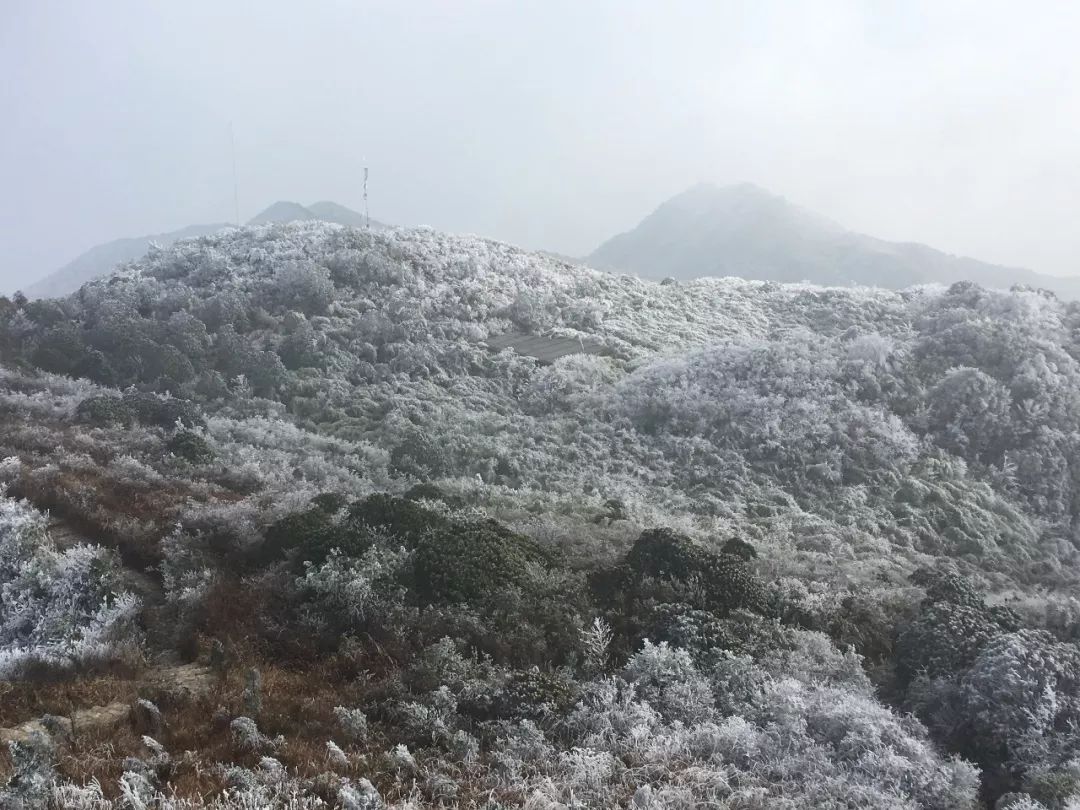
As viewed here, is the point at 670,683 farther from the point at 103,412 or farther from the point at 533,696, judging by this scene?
the point at 103,412

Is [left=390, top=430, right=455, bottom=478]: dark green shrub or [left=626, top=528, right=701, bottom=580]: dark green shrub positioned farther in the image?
[left=390, top=430, right=455, bottom=478]: dark green shrub

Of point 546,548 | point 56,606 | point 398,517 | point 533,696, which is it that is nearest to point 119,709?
point 56,606

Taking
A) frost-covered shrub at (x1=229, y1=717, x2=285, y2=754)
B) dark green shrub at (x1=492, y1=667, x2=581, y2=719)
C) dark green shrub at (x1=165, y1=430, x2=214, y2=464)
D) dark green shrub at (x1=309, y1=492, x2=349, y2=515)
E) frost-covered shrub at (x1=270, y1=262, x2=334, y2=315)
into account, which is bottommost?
dark green shrub at (x1=492, y1=667, x2=581, y2=719)

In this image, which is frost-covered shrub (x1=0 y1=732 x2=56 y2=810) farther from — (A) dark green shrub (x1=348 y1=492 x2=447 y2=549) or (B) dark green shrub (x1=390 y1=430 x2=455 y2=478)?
(B) dark green shrub (x1=390 y1=430 x2=455 y2=478)

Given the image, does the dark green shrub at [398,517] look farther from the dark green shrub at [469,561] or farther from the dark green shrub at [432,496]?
the dark green shrub at [432,496]

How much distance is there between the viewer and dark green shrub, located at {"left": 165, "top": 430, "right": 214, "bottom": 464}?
13992 mm

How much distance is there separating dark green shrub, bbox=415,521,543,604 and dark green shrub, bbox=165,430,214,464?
6258mm

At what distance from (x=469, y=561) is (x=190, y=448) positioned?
24.7 feet

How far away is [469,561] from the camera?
32.1ft

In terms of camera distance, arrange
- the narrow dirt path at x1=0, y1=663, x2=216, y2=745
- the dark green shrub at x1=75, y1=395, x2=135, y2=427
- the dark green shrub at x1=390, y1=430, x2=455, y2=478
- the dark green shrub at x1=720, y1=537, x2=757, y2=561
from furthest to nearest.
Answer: the dark green shrub at x1=390, y1=430, x2=455, y2=478, the dark green shrub at x1=75, y1=395, x2=135, y2=427, the dark green shrub at x1=720, y1=537, x2=757, y2=561, the narrow dirt path at x1=0, y1=663, x2=216, y2=745

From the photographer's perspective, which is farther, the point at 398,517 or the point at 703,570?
the point at 398,517

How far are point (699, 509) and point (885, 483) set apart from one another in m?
5.15

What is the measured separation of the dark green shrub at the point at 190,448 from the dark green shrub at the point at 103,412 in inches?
72.5

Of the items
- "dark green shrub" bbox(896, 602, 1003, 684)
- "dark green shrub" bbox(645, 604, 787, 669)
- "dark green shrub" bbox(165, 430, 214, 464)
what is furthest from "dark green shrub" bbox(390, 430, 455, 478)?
"dark green shrub" bbox(896, 602, 1003, 684)
